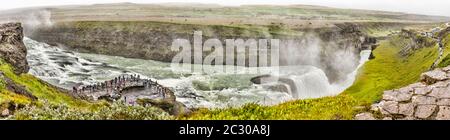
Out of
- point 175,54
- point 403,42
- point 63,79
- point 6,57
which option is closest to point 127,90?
point 6,57

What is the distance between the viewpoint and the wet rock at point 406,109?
54.9 ft

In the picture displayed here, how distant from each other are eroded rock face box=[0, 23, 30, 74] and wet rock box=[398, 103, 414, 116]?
27890 mm

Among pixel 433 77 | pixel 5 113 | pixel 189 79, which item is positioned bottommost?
pixel 189 79

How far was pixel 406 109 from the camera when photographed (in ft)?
55.8

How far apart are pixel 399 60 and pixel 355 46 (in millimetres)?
37168

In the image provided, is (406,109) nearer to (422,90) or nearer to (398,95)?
(398,95)

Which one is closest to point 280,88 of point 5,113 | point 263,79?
point 263,79

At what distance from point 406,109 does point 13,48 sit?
118 ft

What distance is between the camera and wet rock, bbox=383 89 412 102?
59.6ft

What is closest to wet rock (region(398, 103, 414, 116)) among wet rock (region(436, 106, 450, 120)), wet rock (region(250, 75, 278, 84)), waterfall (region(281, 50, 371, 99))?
wet rock (region(436, 106, 450, 120))

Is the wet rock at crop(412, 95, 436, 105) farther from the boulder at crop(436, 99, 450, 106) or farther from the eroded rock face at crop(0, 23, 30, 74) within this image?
the eroded rock face at crop(0, 23, 30, 74)
